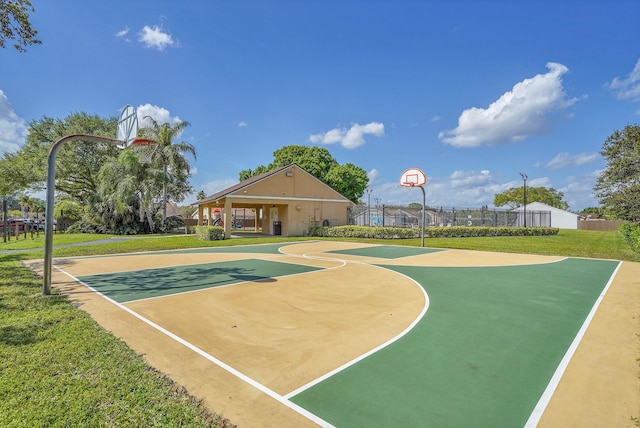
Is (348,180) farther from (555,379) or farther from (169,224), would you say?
(555,379)

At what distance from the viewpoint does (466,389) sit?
3160mm

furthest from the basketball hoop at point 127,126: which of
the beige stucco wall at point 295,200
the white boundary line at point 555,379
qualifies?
the beige stucco wall at point 295,200

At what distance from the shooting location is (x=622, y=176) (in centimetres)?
2197

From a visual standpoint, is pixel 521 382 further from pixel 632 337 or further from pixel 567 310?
pixel 567 310

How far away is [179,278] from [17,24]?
745cm

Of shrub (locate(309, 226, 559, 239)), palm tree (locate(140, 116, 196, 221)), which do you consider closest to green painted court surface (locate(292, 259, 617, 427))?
shrub (locate(309, 226, 559, 239))

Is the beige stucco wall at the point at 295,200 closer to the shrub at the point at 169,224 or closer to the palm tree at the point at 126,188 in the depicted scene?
the palm tree at the point at 126,188

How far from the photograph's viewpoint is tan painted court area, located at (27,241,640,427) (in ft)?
9.72

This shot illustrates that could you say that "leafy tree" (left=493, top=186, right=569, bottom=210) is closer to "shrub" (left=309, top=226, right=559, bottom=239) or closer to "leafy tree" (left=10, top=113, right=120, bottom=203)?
"shrub" (left=309, top=226, right=559, bottom=239)

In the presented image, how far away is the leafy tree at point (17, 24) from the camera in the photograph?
25.0 feet

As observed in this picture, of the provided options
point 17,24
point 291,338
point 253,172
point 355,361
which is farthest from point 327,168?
point 355,361

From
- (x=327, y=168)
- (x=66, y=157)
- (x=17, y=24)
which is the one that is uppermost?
(x=327, y=168)

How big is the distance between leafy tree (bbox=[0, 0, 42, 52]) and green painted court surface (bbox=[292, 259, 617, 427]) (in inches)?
423

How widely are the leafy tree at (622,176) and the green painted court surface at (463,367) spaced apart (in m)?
20.3
